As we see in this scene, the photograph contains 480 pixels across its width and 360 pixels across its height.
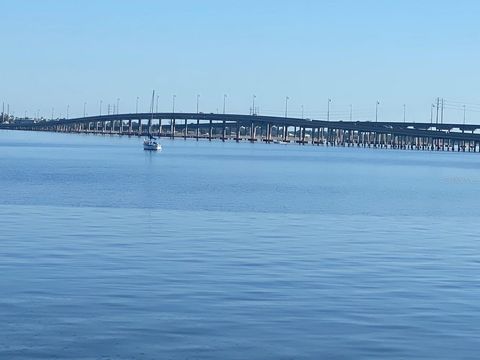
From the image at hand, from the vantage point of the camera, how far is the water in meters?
15.8

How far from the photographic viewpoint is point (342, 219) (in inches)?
1506

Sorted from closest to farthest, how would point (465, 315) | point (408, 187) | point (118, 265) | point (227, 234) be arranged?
point (465, 315) < point (118, 265) < point (227, 234) < point (408, 187)

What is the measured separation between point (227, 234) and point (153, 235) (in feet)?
6.83

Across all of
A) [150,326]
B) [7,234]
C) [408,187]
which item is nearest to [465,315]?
[150,326]

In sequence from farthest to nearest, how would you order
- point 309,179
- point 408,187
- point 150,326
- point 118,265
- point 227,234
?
1. point 309,179
2. point 408,187
3. point 227,234
4. point 118,265
5. point 150,326

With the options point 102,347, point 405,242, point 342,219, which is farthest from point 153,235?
point 102,347

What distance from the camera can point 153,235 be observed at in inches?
1190

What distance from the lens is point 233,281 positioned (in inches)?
843

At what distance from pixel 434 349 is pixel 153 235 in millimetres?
15274

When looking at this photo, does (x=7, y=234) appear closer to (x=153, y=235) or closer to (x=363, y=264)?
(x=153, y=235)

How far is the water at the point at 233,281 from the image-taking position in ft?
51.9

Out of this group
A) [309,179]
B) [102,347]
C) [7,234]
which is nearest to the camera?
[102,347]

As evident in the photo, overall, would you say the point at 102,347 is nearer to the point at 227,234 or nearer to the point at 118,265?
the point at 118,265

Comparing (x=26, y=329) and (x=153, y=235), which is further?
(x=153, y=235)
